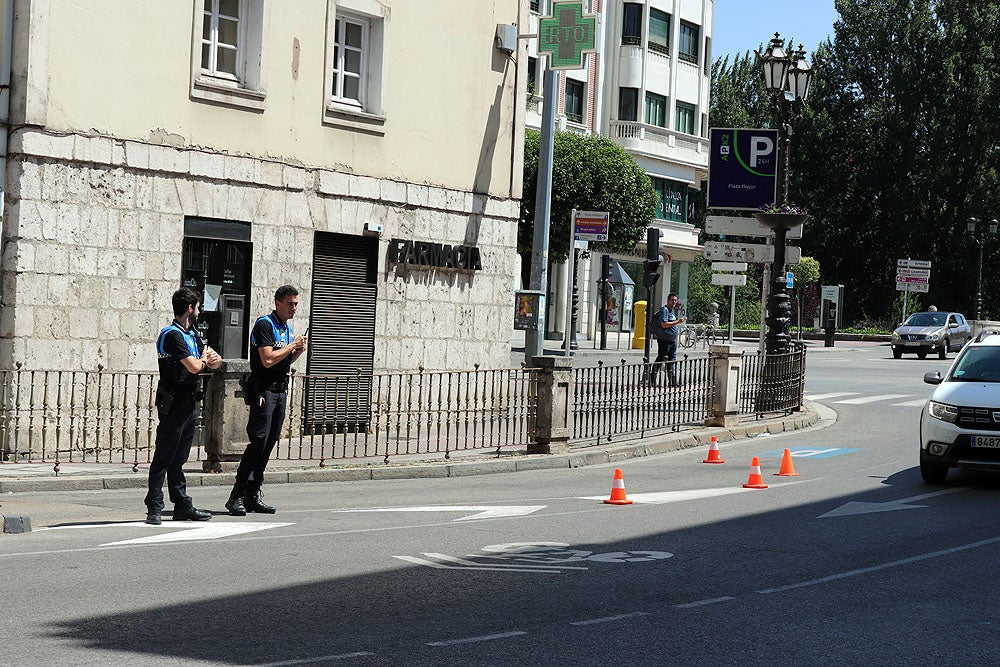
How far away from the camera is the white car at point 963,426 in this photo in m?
13.5

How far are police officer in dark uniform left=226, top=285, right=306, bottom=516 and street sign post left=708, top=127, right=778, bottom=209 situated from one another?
13863mm

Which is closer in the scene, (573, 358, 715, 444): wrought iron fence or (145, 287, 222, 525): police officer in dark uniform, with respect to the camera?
(145, 287, 222, 525): police officer in dark uniform

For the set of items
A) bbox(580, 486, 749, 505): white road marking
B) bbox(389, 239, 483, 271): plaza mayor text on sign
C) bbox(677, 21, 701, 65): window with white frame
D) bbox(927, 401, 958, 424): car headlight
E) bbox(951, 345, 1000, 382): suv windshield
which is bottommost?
bbox(580, 486, 749, 505): white road marking

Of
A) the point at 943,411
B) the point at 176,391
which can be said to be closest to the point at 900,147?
the point at 943,411

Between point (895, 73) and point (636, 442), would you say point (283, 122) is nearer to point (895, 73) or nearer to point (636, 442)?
point (636, 442)

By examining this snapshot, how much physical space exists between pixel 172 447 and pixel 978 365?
887 centimetres

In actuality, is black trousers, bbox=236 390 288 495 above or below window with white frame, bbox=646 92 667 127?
below

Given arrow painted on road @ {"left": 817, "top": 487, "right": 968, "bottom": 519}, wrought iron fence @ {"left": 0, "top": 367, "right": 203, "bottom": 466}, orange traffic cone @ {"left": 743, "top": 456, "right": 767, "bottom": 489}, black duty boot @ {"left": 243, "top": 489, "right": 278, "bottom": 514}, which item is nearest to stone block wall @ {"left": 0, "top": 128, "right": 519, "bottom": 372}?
wrought iron fence @ {"left": 0, "top": 367, "right": 203, "bottom": 466}

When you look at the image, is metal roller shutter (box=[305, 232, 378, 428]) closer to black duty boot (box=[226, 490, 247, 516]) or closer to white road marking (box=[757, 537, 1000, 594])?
black duty boot (box=[226, 490, 247, 516])

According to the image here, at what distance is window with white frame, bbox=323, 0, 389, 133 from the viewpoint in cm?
1825

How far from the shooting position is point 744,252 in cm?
2297

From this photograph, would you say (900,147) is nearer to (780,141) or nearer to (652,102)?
(652,102)

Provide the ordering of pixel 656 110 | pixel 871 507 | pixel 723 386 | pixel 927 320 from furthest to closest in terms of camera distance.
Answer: pixel 656 110
pixel 927 320
pixel 723 386
pixel 871 507

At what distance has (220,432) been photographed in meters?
14.0
